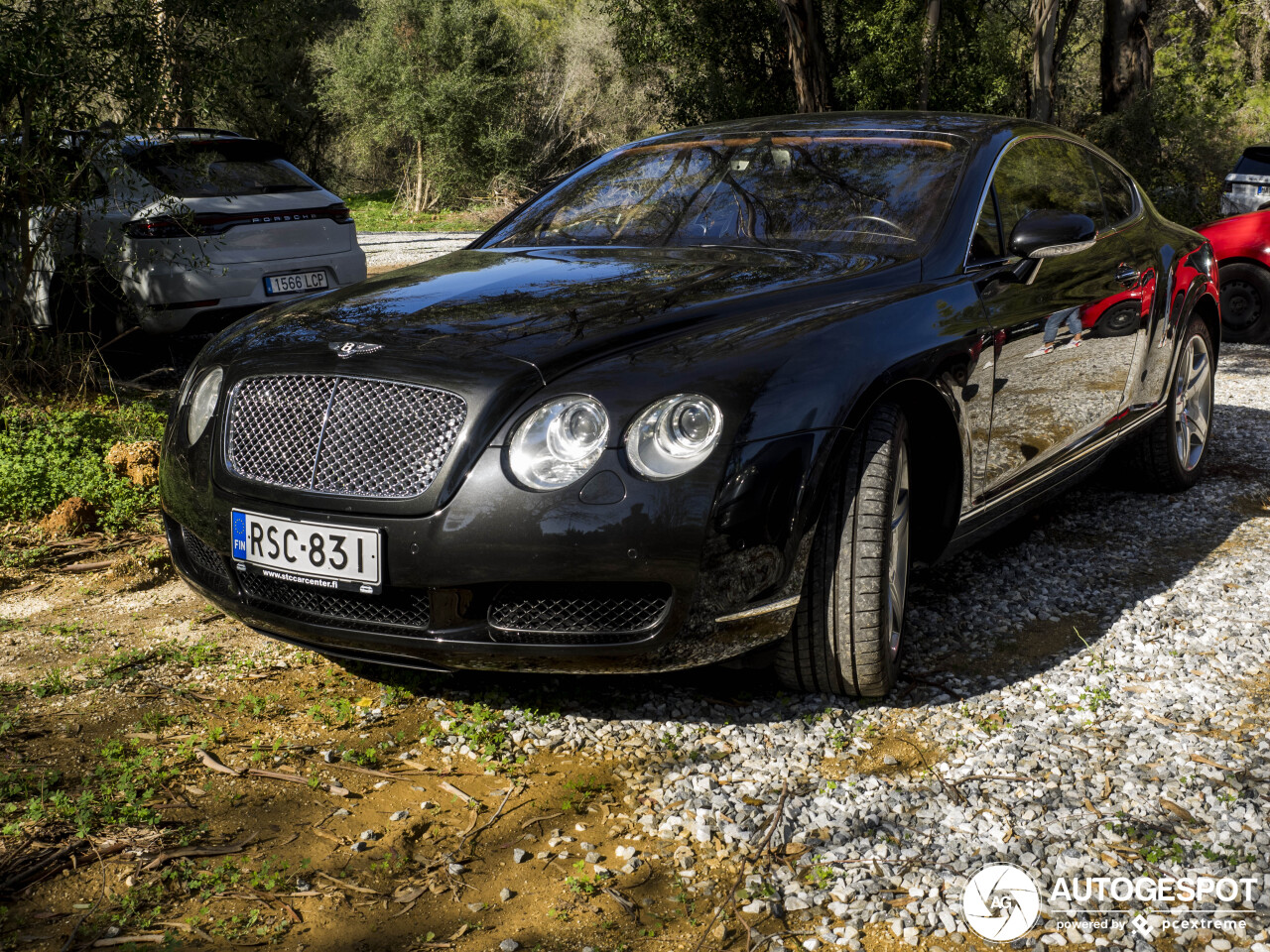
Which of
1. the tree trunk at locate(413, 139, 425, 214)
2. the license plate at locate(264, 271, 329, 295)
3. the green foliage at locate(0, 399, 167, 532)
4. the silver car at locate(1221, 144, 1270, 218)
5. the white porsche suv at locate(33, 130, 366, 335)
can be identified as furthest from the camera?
the tree trunk at locate(413, 139, 425, 214)

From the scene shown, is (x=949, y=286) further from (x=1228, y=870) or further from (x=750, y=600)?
(x=1228, y=870)

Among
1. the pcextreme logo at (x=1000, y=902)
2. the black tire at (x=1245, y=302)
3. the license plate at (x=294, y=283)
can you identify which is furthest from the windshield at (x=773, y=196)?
the black tire at (x=1245, y=302)

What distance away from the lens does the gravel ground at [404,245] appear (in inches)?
582

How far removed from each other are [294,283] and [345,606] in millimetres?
5112

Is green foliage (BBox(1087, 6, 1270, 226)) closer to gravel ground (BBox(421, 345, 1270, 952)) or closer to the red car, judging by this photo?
the red car

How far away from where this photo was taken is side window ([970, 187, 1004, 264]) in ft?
11.0

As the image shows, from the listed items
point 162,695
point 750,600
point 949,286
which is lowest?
point 162,695

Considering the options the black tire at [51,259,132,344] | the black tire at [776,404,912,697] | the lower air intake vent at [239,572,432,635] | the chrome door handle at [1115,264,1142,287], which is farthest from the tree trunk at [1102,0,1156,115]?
the lower air intake vent at [239,572,432,635]

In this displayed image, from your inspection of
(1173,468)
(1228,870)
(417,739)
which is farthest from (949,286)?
(1173,468)

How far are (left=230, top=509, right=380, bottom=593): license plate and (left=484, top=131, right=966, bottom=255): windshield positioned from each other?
1567mm

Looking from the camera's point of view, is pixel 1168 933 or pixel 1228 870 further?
pixel 1228 870

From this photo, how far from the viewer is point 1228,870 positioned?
7.37 feet

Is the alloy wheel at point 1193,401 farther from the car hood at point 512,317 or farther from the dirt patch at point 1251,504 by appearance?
the car hood at point 512,317

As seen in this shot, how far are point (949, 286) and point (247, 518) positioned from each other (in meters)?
2.00
